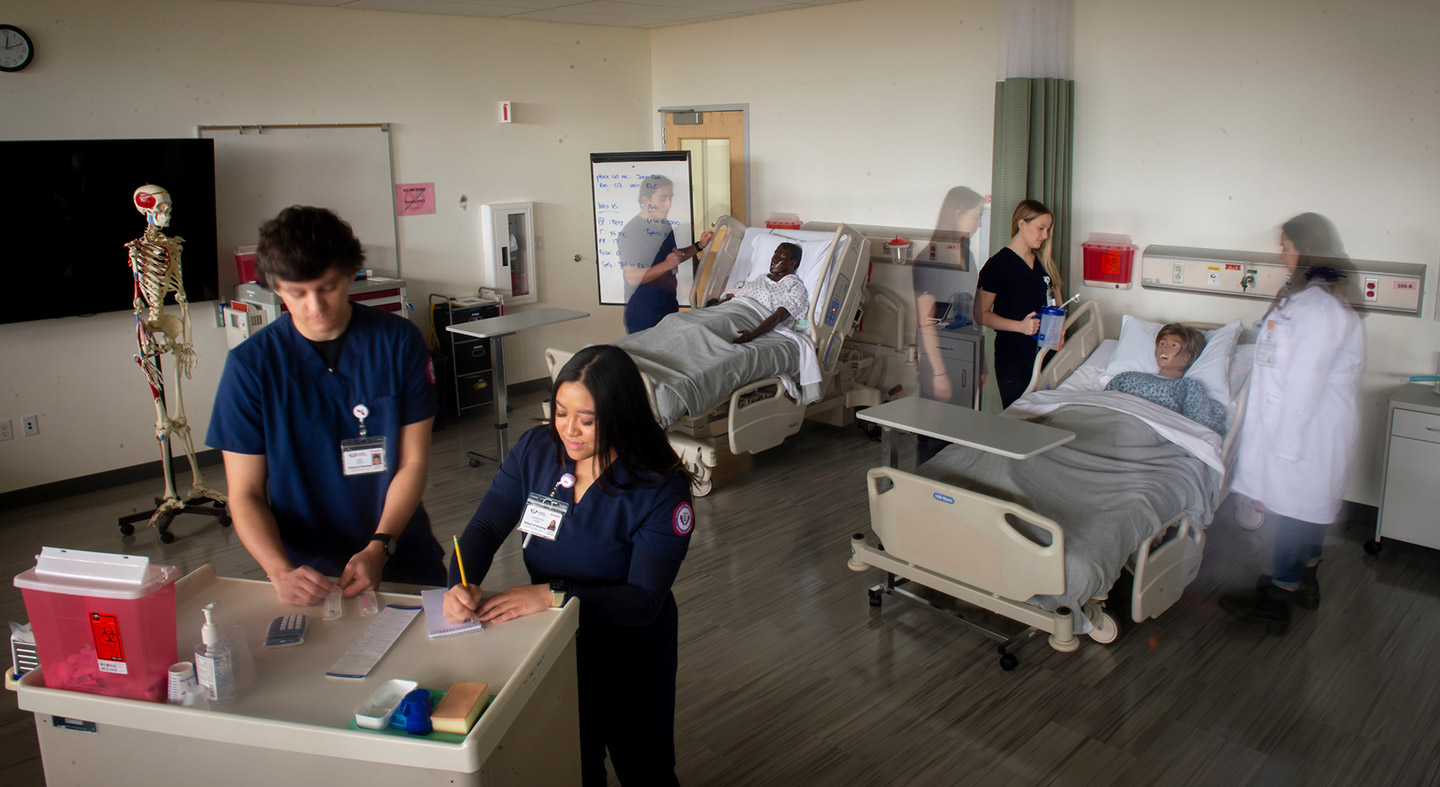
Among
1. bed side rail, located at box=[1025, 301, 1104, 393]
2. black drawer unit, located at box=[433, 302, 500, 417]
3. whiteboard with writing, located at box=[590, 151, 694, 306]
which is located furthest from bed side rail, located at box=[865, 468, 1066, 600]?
black drawer unit, located at box=[433, 302, 500, 417]

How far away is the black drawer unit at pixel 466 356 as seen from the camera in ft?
20.5

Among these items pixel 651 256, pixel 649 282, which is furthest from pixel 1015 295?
pixel 651 256

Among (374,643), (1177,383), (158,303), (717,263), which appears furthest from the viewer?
(717,263)

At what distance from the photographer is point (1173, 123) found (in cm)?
468

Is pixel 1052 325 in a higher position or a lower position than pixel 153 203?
lower

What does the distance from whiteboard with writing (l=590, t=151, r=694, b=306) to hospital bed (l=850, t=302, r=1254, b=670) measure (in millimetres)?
2958

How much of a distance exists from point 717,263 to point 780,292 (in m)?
0.81

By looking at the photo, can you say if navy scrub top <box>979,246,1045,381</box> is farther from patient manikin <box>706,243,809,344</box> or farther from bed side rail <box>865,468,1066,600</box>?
bed side rail <box>865,468,1066,600</box>

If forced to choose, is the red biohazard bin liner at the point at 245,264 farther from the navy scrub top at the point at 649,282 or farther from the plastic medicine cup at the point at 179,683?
the plastic medicine cup at the point at 179,683

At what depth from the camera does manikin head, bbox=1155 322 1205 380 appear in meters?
4.14

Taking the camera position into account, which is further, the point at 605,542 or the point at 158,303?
the point at 158,303

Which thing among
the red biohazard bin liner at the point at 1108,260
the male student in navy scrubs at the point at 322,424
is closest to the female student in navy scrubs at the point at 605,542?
the male student in navy scrubs at the point at 322,424

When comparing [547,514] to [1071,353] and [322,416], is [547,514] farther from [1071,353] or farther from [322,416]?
[1071,353]

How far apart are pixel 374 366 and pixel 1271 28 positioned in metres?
4.23
